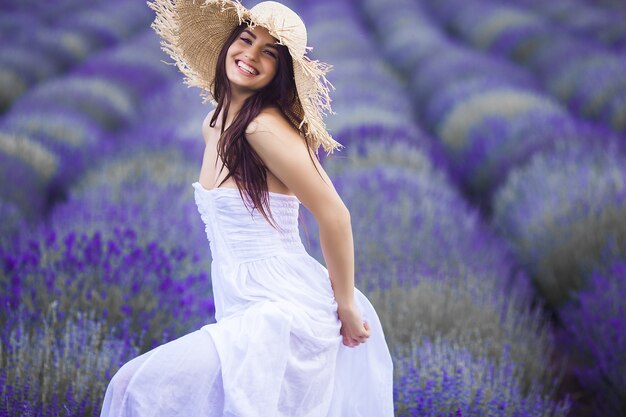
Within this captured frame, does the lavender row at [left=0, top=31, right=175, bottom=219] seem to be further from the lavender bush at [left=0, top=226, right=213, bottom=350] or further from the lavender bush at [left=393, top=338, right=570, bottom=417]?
→ the lavender bush at [left=393, top=338, right=570, bottom=417]

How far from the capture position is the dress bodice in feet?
5.51

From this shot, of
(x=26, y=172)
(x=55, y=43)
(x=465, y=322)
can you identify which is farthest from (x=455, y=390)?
(x=55, y=43)

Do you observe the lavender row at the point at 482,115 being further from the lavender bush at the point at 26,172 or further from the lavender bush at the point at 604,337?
the lavender bush at the point at 26,172

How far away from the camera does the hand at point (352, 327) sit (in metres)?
1.71

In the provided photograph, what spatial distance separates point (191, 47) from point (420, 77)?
8.16 meters

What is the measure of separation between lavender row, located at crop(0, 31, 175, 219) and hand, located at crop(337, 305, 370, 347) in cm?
336

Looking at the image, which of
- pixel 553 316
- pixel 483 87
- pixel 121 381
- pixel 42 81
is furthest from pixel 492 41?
pixel 121 381

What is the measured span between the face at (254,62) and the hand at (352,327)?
1.91 ft

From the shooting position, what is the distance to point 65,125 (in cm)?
630

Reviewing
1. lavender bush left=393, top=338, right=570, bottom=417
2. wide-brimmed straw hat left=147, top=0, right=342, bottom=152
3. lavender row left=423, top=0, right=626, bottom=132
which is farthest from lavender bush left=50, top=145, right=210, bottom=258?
lavender row left=423, top=0, right=626, bottom=132

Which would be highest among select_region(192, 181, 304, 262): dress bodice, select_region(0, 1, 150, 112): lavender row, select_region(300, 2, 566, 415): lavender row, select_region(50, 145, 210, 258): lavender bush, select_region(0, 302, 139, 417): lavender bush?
select_region(192, 181, 304, 262): dress bodice

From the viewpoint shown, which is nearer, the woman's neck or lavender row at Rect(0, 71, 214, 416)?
the woman's neck

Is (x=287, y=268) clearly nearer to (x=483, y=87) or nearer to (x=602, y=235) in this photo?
(x=602, y=235)

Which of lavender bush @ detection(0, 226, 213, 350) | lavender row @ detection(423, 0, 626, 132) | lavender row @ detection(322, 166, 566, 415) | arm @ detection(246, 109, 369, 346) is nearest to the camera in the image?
arm @ detection(246, 109, 369, 346)
